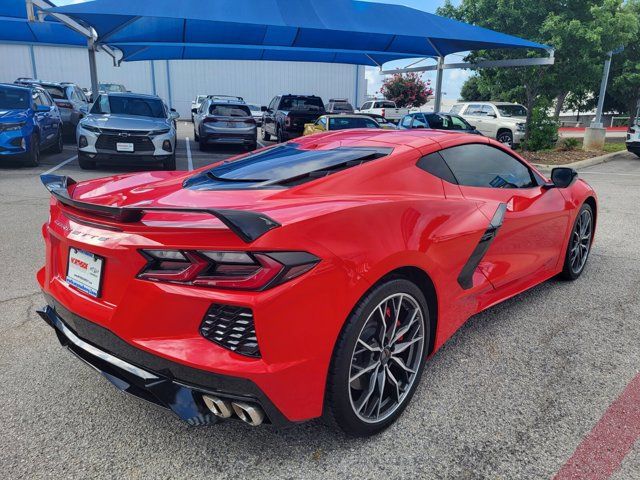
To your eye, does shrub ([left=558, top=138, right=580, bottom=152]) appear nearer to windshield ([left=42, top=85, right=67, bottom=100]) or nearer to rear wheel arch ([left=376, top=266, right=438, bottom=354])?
rear wheel arch ([left=376, top=266, right=438, bottom=354])

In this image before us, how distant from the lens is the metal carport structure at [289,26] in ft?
41.2

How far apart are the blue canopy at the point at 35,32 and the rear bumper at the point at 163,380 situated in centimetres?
1986

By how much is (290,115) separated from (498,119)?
839 centimetres

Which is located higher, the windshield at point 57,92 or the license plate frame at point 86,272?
the windshield at point 57,92

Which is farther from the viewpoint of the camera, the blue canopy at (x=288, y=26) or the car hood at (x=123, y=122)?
the blue canopy at (x=288, y=26)

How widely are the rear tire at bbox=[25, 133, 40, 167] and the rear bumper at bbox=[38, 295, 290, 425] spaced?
1049cm

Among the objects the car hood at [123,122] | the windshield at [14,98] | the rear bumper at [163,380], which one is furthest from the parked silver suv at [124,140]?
the rear bumper at [163,380]

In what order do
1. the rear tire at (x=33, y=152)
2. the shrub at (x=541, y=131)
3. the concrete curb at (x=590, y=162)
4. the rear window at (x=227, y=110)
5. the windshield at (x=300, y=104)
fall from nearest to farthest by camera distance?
the rear tire at (x=33, y=152), the concrete curb at (x=590, y=162), the rear window at (x=227, y=110), the shrub at (x=541, y=131), the windshield at (x=300, y=104)

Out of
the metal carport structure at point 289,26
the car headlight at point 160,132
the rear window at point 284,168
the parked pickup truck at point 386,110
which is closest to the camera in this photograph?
the rear window at point 284,168

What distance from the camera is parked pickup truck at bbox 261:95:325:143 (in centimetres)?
1728

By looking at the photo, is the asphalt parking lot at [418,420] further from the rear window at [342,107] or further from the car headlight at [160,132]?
the rear window at [342,107]

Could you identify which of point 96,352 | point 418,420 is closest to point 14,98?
point 96,352

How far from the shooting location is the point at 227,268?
1952 millimetres

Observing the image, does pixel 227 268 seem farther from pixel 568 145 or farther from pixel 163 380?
pixel 568 145
